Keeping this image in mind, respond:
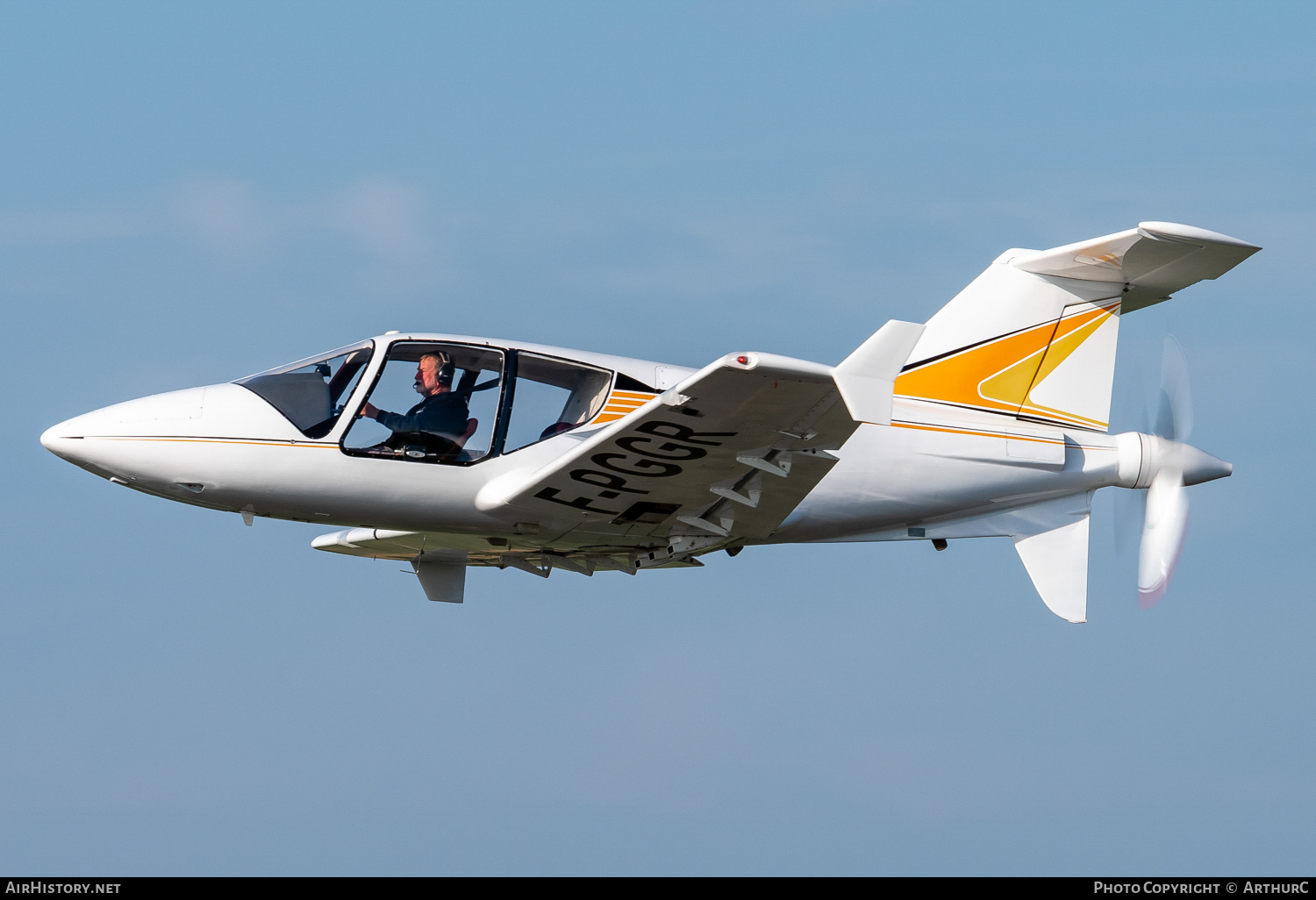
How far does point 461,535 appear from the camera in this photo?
14.1 m

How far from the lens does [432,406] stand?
13094 millimetres

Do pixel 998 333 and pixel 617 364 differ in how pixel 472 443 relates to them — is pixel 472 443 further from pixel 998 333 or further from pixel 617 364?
pixel 998 333

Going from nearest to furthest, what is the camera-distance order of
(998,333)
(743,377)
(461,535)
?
(743,377)
(461,535)
(998,333)

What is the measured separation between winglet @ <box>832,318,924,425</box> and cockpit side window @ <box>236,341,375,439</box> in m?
4.94

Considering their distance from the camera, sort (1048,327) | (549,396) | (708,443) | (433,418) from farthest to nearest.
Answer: (1048,327) → (549,396) → (433,418) → (708,443)

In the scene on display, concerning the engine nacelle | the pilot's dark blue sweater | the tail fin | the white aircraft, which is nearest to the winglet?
the white aircraft

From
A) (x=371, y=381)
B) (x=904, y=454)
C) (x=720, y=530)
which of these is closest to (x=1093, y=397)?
(x=904, y=454)

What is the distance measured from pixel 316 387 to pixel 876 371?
5498 mm

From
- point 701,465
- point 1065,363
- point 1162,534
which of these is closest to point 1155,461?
point 1162,534

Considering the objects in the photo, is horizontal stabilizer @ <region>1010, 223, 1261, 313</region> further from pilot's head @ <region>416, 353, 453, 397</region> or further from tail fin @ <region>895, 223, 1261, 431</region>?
pilot's head @ <region>416, 353, 453, 397</region>

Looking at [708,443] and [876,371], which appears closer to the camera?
[876,371]

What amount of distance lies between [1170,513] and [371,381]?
7975 mm

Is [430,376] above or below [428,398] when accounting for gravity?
above

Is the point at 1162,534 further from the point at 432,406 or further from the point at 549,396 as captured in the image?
the point at 432,406
